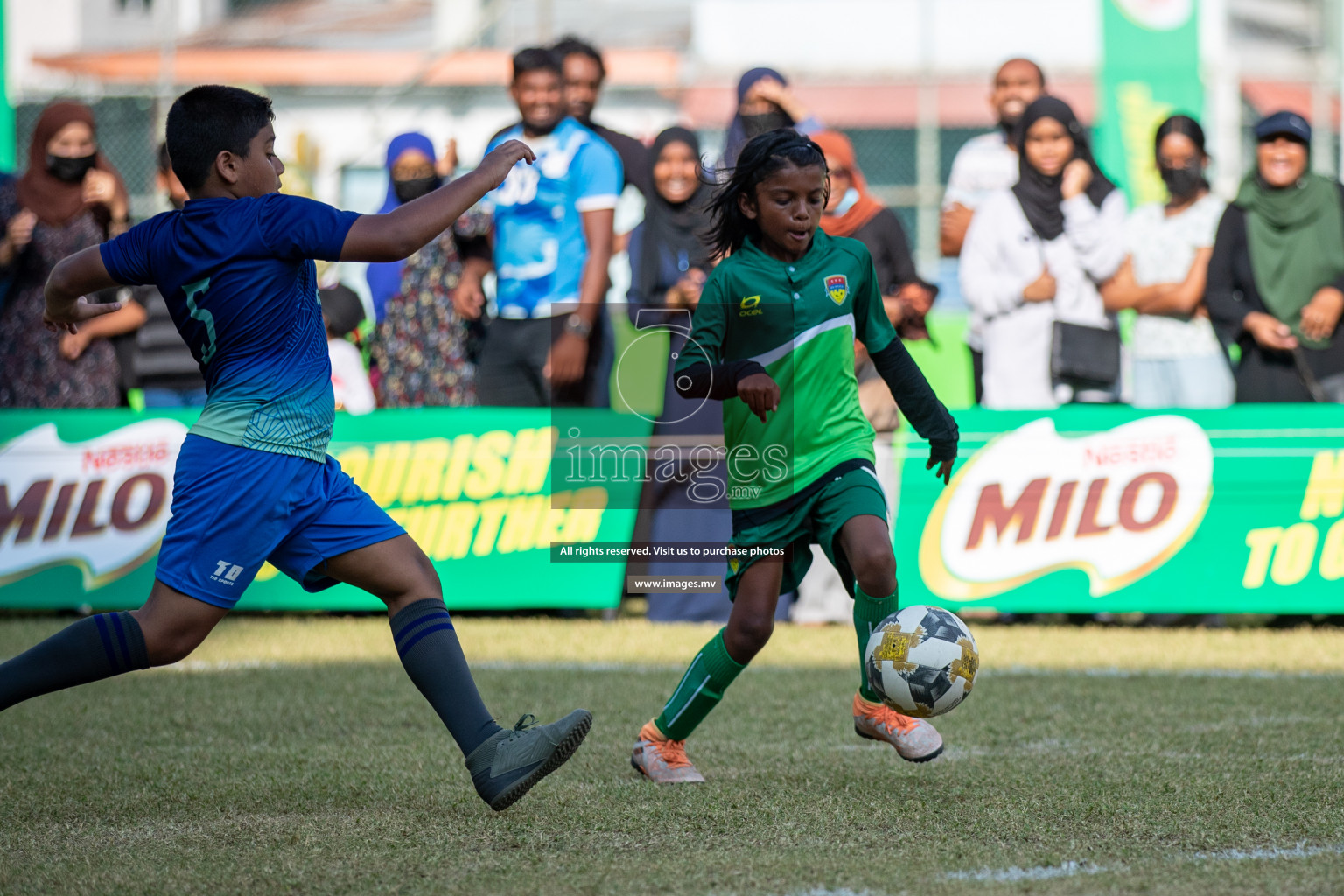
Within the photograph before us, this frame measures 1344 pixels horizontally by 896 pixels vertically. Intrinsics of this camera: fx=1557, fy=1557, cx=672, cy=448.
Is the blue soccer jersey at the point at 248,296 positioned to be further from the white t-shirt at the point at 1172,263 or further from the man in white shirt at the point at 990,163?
the white t-shirt at the point at 1172,263

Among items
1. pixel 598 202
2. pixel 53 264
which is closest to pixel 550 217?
pixel 598 202

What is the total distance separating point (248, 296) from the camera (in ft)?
12.6

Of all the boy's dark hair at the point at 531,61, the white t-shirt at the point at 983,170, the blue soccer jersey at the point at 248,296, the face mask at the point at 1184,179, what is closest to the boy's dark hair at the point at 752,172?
the blue soccer jersey at the point at 248,296

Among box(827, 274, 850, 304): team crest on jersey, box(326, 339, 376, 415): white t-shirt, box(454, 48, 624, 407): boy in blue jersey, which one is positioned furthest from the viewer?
→ box(326, 339, 376, 415): white t-shirt

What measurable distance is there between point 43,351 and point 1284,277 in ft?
24.4

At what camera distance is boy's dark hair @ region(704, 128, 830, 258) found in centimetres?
457

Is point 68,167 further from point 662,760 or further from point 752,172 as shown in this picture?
point 662,760

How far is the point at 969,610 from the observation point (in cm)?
862

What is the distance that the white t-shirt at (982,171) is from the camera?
9.67 metres

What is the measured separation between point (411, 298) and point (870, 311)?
200 inches

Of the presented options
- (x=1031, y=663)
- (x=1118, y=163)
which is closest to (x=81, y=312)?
(x=1031, y=663)

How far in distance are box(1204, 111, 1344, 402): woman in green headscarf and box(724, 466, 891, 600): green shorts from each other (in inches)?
202

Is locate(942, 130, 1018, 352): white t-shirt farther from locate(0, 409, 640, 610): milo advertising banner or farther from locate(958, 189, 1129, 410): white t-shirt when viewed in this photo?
locate(0, 409, 640, 610): milo advertising banner

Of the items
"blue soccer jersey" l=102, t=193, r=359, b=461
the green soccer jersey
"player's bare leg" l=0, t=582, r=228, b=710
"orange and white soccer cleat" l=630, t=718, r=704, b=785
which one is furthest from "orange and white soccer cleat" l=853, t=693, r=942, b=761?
"player's bare leg" l=0, t=582, r=228, b=710
